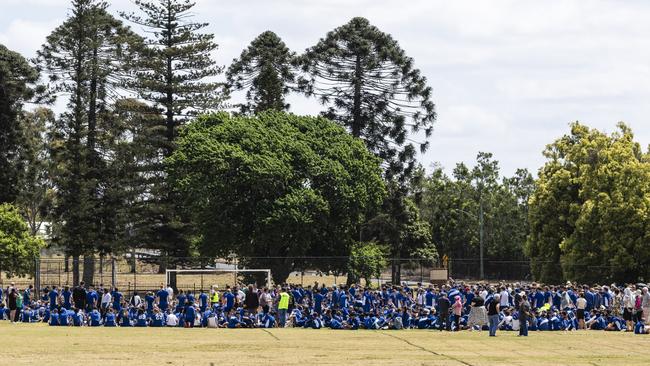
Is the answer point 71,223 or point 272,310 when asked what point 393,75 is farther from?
point 272,310

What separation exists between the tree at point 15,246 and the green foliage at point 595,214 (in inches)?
1186

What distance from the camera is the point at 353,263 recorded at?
63.2m

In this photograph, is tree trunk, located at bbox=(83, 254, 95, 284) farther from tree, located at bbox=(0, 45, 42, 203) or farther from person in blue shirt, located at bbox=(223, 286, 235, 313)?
person in blue shirt, located at bbox=(223, 286, 235, 313)

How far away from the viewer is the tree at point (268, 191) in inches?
2391

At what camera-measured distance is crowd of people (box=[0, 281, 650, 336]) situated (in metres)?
39.3

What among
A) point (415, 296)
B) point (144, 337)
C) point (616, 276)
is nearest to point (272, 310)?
point (415, 296)

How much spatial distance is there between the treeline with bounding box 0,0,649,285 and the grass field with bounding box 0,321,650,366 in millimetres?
23213

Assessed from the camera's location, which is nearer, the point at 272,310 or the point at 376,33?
the point at 272,310

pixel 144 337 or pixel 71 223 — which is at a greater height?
pixel 71 223

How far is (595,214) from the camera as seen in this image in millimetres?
64312

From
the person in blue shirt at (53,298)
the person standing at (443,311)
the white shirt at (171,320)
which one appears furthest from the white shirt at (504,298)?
the person in blue shirt at (53,298)

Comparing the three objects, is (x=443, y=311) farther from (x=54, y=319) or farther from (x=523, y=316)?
(x=54, y=319)

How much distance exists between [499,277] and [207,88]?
24449mm

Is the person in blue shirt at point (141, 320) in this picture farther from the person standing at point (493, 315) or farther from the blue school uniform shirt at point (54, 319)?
the person standing at point (493, 315)
